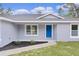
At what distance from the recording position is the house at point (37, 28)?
13898mm

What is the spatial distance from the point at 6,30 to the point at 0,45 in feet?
4.16

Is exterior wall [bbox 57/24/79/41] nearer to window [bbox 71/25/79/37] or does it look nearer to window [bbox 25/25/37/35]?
window [bbox 71/25/79/37]

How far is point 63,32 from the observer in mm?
14727

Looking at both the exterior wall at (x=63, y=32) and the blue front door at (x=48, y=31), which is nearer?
the exterior wall at (x=63, y=32)

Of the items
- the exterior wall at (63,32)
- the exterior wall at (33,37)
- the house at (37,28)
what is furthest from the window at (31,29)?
the exterior wall at (63,32)

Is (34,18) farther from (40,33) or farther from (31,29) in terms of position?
(31,29)

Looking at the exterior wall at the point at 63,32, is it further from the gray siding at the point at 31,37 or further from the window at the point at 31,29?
the window at the point at 31,29

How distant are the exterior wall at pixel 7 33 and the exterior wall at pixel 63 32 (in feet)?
9.57

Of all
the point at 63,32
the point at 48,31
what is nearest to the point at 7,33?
the point at 48,31

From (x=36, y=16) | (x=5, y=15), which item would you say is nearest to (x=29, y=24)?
(x=36, y=16)

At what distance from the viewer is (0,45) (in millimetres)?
13180

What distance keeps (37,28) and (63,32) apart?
5.94 ft

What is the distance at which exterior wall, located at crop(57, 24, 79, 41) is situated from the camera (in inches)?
543

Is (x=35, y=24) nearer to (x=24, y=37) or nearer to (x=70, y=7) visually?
(x=24, y=37)
